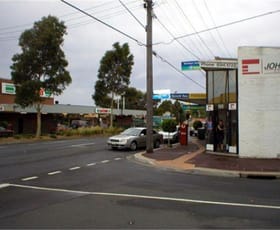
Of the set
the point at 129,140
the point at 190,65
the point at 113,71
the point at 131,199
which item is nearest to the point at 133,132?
the point at 129,140

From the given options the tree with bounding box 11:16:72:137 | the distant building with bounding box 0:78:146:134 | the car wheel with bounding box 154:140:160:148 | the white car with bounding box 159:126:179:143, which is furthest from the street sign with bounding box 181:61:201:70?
the distant building with bounding box 0:78:146:134

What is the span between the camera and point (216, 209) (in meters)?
8.12

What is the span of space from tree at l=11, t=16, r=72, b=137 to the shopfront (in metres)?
18.9

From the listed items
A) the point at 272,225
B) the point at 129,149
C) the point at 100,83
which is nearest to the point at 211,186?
the point at 272,225

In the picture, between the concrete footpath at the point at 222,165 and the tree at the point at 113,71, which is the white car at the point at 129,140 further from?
the tree at the point at 113,71

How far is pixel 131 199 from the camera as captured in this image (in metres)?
9.08

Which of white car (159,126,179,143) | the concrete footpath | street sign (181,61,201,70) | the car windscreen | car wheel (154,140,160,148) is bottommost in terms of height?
the concrete footpath

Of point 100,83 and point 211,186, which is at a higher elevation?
point 100,83

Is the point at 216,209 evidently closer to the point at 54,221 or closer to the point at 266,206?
the point at 266,206

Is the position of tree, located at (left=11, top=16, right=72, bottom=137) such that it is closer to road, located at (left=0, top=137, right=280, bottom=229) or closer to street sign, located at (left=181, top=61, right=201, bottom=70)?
street sign, located at (left=181, top=61, right=201, bottom=70)

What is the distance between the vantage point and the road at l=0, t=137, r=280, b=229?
7.01m

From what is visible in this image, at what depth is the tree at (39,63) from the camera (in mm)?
34781

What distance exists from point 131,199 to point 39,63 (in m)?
28.7

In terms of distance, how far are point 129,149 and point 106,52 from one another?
23608mm
